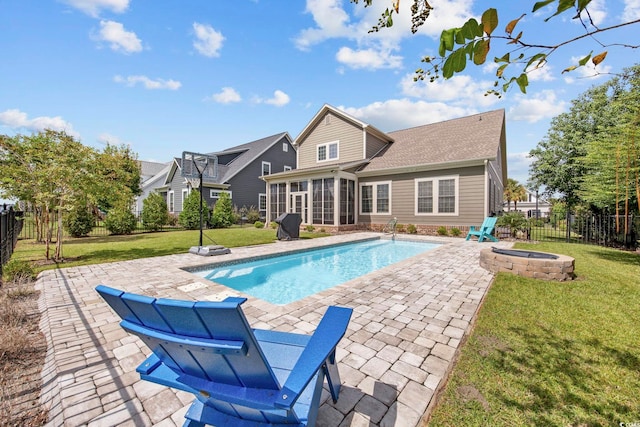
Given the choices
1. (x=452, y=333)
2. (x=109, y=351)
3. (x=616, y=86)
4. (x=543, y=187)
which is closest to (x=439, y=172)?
(x=543, y=187)

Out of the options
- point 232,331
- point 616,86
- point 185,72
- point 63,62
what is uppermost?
point 616,86

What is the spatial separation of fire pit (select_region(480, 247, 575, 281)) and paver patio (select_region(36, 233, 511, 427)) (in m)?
0.38

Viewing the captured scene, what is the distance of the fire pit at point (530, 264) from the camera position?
214 inches

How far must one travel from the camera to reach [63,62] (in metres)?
8.20

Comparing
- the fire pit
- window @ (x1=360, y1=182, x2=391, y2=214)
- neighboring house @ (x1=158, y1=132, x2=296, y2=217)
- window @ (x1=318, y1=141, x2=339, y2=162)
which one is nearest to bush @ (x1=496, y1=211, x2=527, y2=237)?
window @ (x1=360, y1=182, x2=391, y2=214)

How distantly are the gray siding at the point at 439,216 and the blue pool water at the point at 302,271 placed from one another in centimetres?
279

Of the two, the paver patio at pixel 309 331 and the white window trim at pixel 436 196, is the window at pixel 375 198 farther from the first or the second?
the paver patio at pixel 309 331

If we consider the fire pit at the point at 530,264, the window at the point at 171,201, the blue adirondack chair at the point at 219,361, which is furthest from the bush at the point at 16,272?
the window at the point at 171,201

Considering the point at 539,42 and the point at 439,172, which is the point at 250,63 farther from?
the point at 539,42

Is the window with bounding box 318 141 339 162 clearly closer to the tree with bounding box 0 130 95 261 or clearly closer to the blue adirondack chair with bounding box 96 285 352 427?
the tree with bounding box 0 130 95 261

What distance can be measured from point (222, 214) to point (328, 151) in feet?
29.2

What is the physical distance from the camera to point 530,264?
18.7 feet

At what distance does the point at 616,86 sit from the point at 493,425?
23802 millimetres

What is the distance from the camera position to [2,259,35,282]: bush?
5.18 metres
